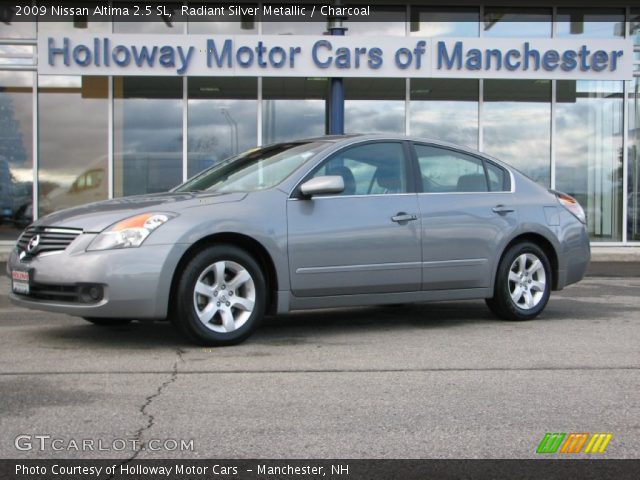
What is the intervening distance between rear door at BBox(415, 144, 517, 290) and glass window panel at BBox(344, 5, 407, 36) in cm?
891

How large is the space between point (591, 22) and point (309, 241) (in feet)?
38.7

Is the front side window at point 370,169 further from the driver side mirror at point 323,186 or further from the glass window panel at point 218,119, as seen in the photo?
the glass window panel at point 218,119

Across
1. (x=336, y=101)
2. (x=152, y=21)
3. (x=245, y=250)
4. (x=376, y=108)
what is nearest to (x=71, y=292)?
(x=245, y=250)

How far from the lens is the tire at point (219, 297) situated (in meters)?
5.28

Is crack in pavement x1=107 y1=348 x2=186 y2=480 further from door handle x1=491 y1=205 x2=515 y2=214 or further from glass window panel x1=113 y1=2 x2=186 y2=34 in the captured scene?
glass window panel x1=113 y1=2 x2=186 y2=34

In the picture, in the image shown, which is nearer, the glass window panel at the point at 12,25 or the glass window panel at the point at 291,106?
the glass window panel at the point at 12,25

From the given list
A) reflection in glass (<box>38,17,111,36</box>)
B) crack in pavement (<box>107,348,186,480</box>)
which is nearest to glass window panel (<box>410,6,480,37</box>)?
reflection in glass (<box>38,17,111,36</box>)

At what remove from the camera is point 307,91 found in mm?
14805

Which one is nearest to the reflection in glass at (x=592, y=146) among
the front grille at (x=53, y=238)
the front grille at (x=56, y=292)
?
the front grille at (x=53, y=238)

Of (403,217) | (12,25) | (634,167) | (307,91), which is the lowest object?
(403,217)

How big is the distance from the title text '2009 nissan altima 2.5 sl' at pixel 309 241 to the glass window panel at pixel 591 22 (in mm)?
9149

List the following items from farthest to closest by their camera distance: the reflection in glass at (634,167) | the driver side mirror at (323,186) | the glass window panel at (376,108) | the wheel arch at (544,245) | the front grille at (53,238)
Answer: the reflection in glass at (634,167), the glass window panel at (376,108), the wheel arch at (544,245), the driver side mirror at (323,186), the front grille at (53,238)

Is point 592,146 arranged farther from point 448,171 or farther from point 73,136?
point 73,136

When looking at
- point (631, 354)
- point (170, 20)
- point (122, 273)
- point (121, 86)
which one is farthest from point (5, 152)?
point (631, 354)
